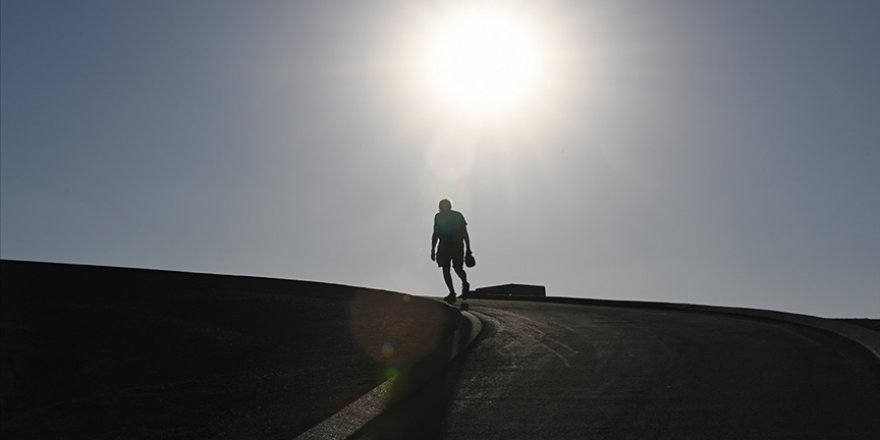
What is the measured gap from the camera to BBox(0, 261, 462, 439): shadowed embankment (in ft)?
29.4

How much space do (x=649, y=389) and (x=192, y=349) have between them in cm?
615

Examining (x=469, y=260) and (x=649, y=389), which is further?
(x=469, y=260)

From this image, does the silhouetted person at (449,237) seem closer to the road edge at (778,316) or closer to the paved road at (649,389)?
the road edge at (778,316)

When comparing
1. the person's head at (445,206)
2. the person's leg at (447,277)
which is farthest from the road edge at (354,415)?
the person's head at (445,206)

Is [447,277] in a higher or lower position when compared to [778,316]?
higher

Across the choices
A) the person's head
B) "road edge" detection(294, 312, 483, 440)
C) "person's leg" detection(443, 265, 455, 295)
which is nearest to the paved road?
"road edge" detection(294, 312, 483, 440)

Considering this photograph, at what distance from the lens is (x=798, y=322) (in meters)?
13.9

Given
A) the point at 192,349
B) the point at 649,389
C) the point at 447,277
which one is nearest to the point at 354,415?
the point at 649,389

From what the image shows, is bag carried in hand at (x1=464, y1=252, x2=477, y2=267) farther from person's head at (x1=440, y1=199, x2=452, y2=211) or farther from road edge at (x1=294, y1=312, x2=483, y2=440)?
road edge at (x1=294, y1=312, x2=483, y2=440)

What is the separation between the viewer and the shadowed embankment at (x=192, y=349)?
29.4ft

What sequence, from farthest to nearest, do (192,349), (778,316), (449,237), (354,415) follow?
(449,237)
(778,316)
(192,349)
(354,415)

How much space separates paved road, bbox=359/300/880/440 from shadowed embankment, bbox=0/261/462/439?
688 mm

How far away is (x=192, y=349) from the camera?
12773 mm

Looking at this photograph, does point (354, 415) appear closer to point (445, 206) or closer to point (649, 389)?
point (649, 389)
